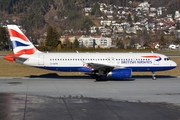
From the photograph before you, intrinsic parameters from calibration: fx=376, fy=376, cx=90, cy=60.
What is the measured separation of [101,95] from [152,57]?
463 inches

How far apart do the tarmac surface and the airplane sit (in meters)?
1.25

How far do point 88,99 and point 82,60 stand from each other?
11.5m

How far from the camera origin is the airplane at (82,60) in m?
35.7

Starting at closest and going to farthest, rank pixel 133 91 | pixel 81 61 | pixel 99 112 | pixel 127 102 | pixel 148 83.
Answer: pixel 99 112 < pixel 127 102 < pixel 133 91 < pixel 148 83 < pixel 81 61

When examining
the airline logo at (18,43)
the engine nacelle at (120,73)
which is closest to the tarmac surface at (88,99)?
the engine nacelle at (120,73)

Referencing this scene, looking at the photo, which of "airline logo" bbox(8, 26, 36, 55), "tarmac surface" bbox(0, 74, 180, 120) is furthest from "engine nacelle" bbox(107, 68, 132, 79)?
"airline logo" bbox(8, 26, 36, 55)

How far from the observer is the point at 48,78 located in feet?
123

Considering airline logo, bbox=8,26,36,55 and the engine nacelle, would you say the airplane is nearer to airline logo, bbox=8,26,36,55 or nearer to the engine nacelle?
airline logo, bbox=8,26,36,55

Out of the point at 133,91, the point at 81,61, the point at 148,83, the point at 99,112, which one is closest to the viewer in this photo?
the point at 99,112

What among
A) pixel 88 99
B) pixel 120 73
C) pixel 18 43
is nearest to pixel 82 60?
pixel 120 73

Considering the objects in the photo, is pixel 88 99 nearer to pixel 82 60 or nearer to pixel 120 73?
pixel 120 73

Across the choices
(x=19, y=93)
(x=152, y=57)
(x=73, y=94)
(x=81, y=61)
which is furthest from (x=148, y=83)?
(x=19, y=93)

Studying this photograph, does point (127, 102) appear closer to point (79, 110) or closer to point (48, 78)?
point (79, 110)

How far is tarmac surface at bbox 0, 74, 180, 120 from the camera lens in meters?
20.1
